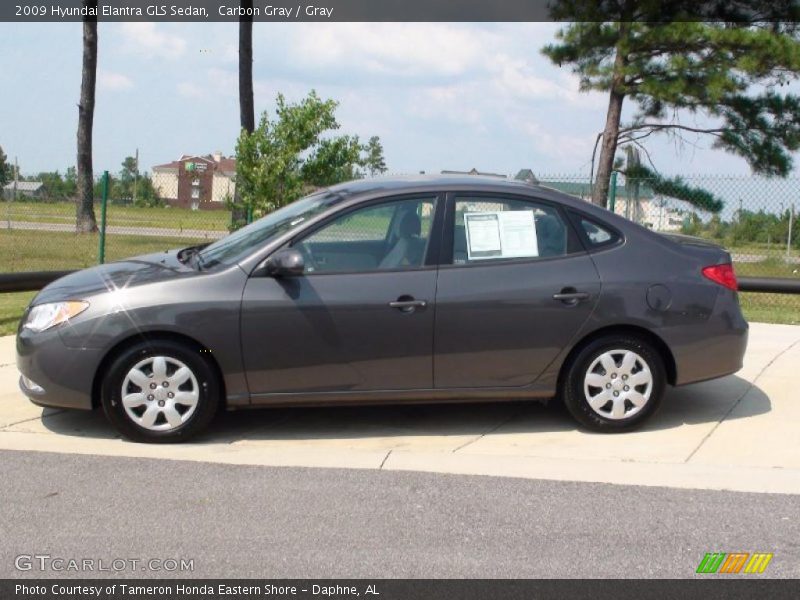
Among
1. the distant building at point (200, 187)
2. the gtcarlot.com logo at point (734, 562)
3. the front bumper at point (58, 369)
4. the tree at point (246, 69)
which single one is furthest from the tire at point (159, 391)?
the tree at point (246, 69)

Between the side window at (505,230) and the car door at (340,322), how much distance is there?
9.5 inches

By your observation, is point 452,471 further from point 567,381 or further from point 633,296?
point 633,296

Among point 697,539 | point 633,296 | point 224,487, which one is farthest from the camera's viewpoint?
point 633,296

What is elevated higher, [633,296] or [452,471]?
[633,296]

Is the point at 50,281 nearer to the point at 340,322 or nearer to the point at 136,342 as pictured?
the point at 136,342

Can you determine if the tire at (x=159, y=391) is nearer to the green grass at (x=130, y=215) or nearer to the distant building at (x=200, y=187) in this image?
the distant building at (x=200, y=187)

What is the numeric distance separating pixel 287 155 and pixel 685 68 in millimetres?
8128

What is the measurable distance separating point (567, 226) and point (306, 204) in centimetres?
176

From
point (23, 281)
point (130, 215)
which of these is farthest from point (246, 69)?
point (23, 281)

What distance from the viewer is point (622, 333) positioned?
652cm

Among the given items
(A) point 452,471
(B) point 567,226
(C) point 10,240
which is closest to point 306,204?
(B) point 567,226

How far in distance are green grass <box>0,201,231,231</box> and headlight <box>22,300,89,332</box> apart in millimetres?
10511

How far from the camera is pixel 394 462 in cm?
596

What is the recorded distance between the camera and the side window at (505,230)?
6.50 metres
